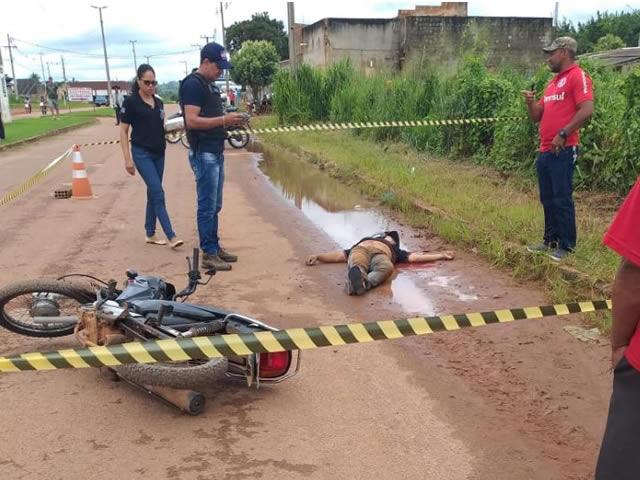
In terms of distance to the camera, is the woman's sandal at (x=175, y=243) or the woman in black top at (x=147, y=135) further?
the woman's sandal at (x=175, y=243)

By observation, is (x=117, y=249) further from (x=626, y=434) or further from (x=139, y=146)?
(x=626, y=434)

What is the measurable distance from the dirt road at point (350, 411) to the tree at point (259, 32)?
6258 cm

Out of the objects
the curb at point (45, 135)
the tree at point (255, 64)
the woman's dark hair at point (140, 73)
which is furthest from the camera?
the tree at point (255, 64)

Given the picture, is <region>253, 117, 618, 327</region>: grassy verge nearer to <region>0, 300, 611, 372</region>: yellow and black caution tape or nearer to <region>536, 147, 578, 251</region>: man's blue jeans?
<region>536, 147, 578, 251</region>: man's blue jeans

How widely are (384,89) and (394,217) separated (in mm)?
8432

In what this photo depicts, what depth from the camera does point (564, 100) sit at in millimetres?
5168

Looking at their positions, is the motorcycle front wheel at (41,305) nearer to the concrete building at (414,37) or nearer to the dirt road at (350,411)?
the dirt road at (350,411)

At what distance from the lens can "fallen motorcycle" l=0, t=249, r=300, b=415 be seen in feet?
10.5

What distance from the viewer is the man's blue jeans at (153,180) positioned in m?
6.43

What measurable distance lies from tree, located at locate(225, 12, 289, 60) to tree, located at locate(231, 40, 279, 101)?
83.8 ft

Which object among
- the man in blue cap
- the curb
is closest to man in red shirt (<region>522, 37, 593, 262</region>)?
the man in blue cap

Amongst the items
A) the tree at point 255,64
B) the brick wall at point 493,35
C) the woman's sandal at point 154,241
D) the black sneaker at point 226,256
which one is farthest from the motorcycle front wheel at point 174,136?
the tree at point 255,64

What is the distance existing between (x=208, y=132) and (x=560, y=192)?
3.23 meters

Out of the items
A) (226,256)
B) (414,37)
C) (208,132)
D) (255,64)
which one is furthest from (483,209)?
(255,64)
